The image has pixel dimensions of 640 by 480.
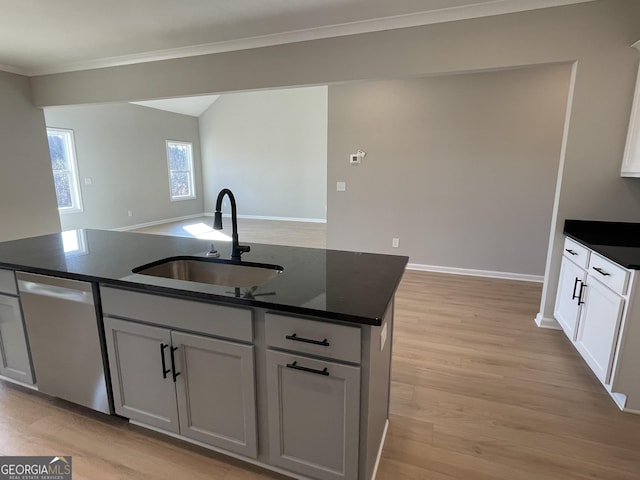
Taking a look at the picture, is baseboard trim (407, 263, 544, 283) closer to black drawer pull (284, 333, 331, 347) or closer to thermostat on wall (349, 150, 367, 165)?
thermostat on wall (349, 150, 367, 165)

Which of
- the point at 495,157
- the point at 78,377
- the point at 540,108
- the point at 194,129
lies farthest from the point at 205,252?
the point at 194,129

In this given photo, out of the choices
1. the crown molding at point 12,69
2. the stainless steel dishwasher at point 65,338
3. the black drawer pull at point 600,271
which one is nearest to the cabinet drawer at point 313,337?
the stainless steel dishwasher at point 65,338

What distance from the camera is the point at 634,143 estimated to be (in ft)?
7.58

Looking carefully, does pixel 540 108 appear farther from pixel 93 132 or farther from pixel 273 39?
pixel 93 132

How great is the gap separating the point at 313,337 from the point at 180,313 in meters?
0.60

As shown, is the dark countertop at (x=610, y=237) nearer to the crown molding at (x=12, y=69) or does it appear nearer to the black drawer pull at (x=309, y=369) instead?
the black drawer pull at (x=309, y=369)

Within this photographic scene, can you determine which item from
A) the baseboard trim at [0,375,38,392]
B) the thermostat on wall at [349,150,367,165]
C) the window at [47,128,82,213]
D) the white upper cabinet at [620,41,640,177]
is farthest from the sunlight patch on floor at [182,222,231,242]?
the white upper cabinet at [620,41,640,177]

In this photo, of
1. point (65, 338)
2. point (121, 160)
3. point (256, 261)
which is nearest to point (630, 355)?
point (256, 261)

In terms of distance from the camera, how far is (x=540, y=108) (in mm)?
3809

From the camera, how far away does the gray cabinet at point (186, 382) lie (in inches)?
55.3

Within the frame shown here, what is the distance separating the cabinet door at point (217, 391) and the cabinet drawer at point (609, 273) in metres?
1.99

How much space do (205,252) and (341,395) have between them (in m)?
1.18

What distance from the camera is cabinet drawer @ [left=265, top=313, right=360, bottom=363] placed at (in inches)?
45.9

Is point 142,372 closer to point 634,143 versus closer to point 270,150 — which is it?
point 634,143
